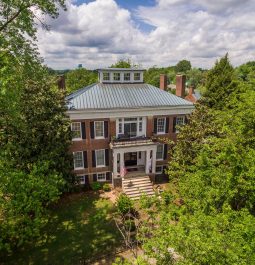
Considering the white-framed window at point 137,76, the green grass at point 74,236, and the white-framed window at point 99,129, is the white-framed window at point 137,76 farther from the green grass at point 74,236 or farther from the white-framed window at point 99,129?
the green grass at point 74,236

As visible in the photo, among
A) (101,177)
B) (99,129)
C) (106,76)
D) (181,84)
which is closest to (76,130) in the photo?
(99,129)

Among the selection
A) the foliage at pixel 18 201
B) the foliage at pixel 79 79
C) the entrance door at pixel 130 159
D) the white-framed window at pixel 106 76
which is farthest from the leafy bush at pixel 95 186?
the foliage at pixel 79 79

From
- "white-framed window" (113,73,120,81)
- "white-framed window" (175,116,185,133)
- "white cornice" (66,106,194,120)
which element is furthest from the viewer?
"white-framed window" (113,73,120,81)

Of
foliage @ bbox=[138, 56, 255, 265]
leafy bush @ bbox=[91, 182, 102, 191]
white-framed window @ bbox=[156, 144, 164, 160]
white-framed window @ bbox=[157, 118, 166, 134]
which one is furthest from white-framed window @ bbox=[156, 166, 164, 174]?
leafy bush @ bbox=[91, 182, 102, 191]

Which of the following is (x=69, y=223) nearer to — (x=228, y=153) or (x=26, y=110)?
(x=26, y=110)

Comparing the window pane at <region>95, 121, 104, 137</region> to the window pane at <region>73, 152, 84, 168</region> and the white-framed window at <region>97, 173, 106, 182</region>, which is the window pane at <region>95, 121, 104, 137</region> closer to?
the window pane at <region>73, 152, 84, 168</region>

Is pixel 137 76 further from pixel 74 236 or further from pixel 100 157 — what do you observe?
pixel 74 236
